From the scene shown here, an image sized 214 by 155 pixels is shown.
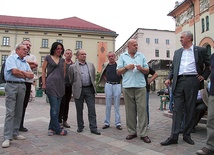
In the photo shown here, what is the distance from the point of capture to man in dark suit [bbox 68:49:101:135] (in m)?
4.71

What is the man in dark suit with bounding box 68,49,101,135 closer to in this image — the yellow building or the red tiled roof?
the yellow building

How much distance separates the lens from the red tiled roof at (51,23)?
41.0 m

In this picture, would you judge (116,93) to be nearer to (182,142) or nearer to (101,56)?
(182,142)

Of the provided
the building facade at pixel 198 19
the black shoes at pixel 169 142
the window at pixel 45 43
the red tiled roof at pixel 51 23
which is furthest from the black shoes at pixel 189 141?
the window at pixel 45 43

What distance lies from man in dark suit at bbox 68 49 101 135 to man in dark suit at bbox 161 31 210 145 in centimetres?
185

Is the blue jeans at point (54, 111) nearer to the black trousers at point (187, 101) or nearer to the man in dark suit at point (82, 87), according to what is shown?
the man in dark suit at point (82, 87)

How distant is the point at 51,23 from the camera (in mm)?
43250

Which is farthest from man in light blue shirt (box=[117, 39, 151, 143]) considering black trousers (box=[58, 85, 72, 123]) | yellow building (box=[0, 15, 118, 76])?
yellow building (box=[0, 15, 118, 76])

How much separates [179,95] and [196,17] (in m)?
26.7

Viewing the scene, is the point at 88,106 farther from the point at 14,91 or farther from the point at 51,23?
the point at 51,23

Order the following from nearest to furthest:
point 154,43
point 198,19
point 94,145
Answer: point 94,145
point 198,19
point 154,43

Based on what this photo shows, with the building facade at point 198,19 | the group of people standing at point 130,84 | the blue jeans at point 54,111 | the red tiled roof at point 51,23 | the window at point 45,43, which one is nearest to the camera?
the group of people standing at point 130,84

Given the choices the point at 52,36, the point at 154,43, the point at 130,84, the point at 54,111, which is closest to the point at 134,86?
the point at 130,84

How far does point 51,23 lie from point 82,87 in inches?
1641
